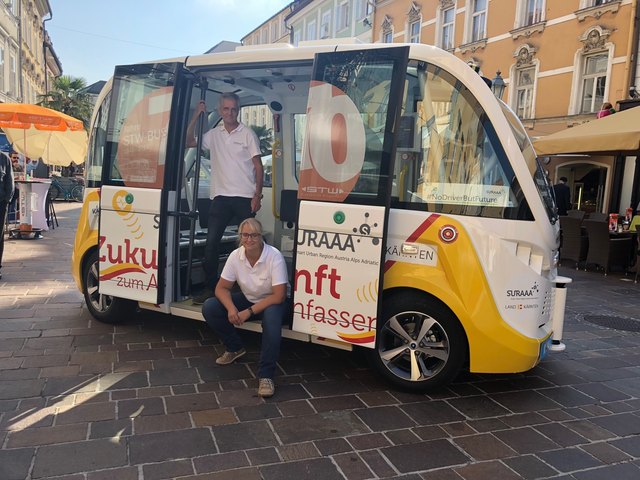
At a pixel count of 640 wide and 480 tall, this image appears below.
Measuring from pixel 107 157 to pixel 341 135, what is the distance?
2316 millimetres

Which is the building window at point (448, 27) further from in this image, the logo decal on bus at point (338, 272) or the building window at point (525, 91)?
the logo decal on bus at point (338, 272)

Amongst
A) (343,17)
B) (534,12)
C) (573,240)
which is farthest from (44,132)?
(343,17)

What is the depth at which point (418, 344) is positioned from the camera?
12.2 ft

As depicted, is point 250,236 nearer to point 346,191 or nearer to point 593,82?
point 346,191

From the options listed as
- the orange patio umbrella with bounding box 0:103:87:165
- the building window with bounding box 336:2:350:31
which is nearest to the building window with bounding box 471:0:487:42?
the building window with bounding box 336:2:350:31

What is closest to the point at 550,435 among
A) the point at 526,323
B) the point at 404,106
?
the point at 526,323

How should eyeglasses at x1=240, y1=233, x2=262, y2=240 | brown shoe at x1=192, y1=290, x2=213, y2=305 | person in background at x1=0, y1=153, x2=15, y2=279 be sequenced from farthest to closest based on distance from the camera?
person in background at x1=0, y1=153, x2=15, y2=279
brown shoe at x1=192, y1=290, x2=213, y2=305
eyeglasses at x1=240, y1=233, x2=262, y2=240

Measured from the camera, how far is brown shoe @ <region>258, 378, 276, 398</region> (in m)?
3.60

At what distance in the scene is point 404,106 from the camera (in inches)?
141

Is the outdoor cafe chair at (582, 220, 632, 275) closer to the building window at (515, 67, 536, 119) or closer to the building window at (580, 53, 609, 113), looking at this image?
the building window at (580, 53, 609, 113)

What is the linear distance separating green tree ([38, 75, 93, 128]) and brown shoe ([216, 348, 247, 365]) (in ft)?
106

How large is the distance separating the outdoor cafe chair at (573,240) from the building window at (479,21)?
526 inches

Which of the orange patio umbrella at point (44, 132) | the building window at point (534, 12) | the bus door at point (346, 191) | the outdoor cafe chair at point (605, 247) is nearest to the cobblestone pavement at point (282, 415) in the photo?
the bus door at point (346, 191)

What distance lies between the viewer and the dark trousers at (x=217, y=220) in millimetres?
4836
